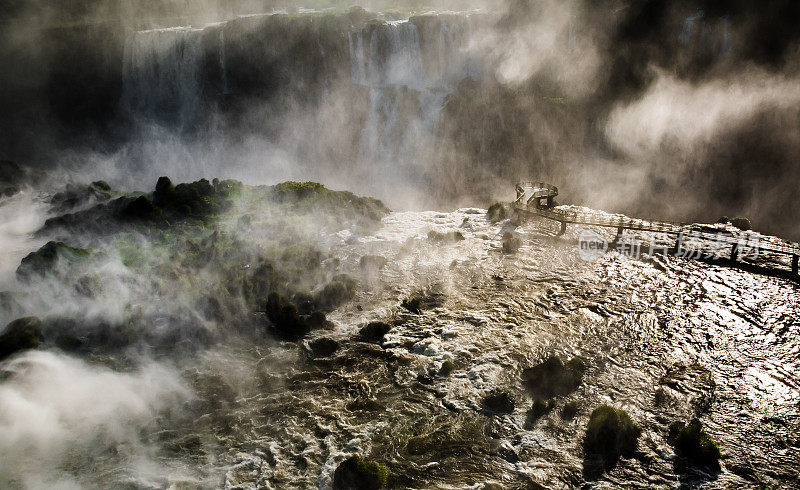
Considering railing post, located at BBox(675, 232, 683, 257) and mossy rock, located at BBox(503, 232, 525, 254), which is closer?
railing post, located at BBox(675, 232, 683, 257)

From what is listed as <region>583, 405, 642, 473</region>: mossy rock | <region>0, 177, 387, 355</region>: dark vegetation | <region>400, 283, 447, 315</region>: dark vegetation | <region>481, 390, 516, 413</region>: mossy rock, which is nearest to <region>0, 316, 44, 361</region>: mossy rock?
<region>0, 177, 387, 355</region>: dark vegetation

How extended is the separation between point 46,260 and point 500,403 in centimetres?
2229

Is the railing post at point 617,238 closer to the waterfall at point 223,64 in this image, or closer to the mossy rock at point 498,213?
the mossy rock at point 498,213

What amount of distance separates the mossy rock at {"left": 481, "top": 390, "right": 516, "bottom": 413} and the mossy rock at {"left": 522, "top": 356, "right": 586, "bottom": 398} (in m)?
1.38

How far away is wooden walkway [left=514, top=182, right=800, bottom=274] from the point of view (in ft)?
91.4

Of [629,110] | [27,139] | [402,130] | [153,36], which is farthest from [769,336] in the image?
[27,139]

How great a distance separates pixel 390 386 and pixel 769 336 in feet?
55.9

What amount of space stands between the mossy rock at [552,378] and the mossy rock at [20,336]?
1984 cm

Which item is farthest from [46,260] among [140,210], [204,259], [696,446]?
[696,446]

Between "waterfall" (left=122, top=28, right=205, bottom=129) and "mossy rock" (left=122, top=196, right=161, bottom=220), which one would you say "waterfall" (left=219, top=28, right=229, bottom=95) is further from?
"mossy rock" (left=122, top=196, right=161, bottom=220)

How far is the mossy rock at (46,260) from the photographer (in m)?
21.9

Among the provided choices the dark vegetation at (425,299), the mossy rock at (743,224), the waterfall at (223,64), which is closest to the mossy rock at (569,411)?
the dark vegetation at (425,299)

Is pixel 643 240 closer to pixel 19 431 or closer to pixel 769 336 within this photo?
pixel 769 336

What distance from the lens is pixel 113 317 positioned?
20.0 meters
